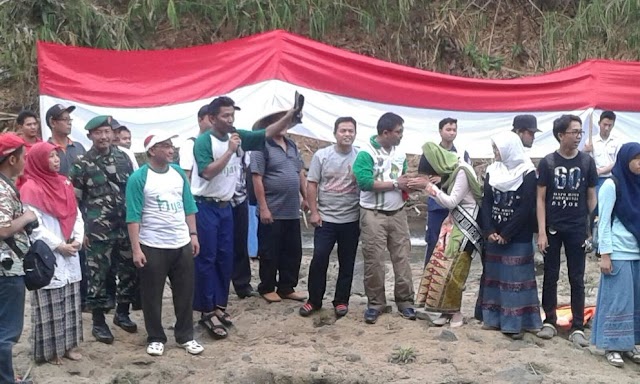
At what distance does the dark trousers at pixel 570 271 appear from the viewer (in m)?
6.04

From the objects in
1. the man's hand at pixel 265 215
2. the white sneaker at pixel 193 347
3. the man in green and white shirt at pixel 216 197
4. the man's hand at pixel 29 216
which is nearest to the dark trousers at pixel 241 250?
the man's hand at pixel 265 215

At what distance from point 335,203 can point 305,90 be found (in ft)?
5.10

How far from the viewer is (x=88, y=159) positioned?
5953 millimetres

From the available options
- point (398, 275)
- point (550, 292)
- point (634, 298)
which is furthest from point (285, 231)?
point (634, 298)

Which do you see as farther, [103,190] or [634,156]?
[103,190]

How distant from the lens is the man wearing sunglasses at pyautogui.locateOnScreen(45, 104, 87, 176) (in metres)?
6.32

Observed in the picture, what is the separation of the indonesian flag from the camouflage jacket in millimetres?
1811

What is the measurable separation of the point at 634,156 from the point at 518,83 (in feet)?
8.55

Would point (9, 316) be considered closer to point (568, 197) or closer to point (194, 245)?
point (194, 245)

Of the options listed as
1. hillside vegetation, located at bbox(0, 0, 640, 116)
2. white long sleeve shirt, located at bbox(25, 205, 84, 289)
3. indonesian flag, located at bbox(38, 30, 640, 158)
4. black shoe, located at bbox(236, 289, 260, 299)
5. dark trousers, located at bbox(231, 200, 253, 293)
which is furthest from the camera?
hillside vegetation, located at bbox(0, 0, 640, 116)

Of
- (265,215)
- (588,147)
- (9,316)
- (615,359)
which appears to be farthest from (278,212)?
(588,147)

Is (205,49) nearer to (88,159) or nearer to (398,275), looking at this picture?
(88,159)

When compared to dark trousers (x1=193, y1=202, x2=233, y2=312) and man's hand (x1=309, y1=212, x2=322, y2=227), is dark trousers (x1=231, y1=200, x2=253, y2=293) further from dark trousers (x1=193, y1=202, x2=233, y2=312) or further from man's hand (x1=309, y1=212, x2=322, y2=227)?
man's hand (x1=309, y1=212, x2=322, y2=227)

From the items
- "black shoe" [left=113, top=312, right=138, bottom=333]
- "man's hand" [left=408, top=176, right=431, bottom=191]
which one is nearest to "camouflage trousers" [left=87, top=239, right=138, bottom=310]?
"black shoe" [left=113, top=312, right=138, bottom=333]
